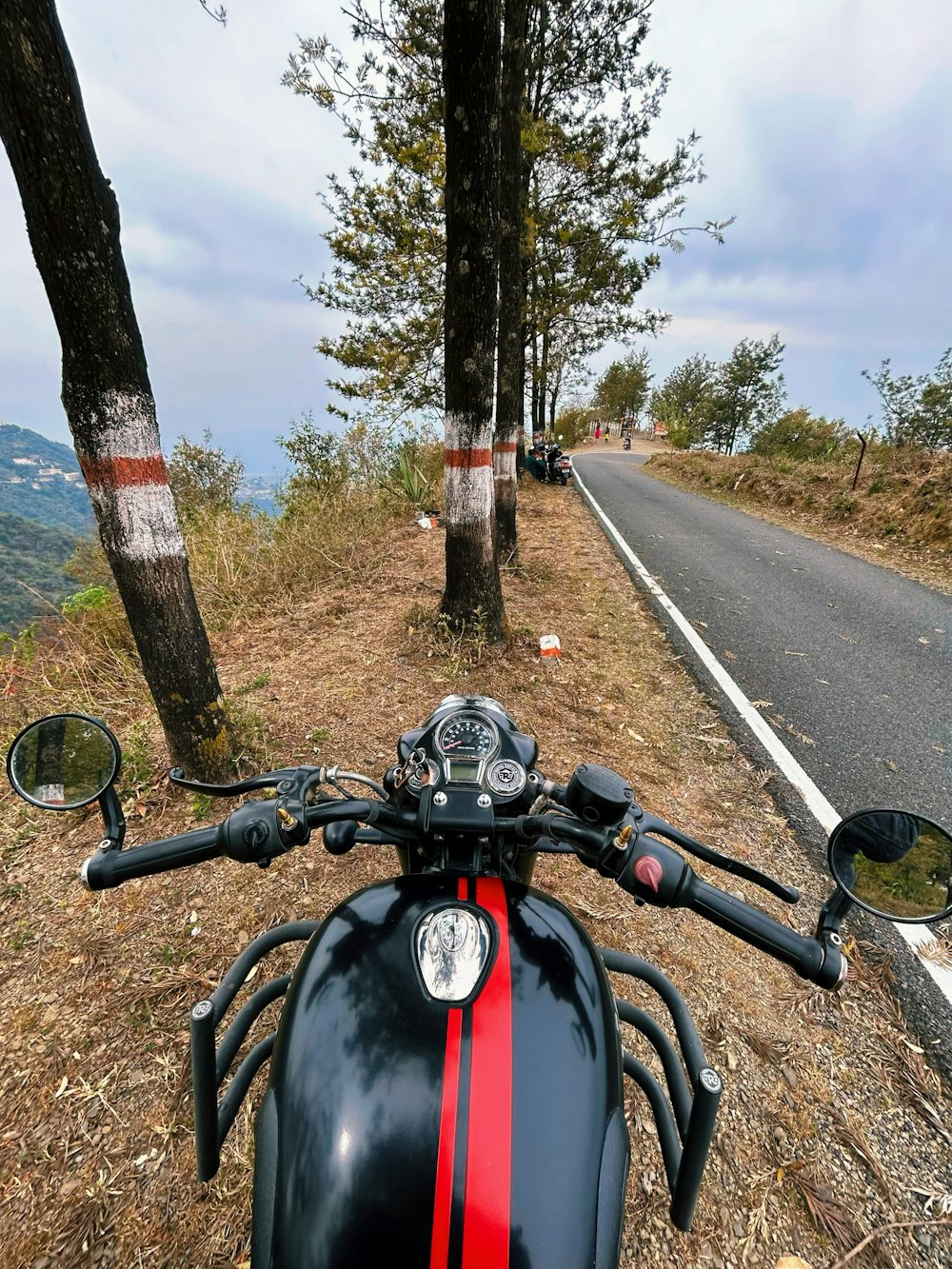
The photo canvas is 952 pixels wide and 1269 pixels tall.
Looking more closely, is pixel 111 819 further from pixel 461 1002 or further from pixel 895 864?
pixel 895 864

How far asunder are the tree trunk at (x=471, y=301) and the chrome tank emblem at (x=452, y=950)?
Answer: 130 inches

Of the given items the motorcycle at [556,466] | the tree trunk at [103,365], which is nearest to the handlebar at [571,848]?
the tree trunk at [103,365]

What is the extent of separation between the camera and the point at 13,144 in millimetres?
1716

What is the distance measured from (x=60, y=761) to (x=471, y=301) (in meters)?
3.38

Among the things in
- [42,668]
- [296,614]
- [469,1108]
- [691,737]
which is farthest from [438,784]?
[296,614]

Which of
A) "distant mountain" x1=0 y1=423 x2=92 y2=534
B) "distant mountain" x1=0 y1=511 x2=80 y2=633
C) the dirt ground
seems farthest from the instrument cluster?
"distant mountain" x1=0 y1=423 x2=92 y2=534

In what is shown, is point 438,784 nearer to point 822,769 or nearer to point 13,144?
point 13,144

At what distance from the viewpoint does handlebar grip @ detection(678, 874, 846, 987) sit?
875mm

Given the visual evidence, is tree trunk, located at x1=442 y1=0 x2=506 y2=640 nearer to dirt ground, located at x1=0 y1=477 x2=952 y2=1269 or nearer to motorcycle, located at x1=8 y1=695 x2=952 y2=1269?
dirt ground, located at x1=0 y1=477 x2=952 y2=1269

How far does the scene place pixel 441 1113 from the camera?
0.69 m

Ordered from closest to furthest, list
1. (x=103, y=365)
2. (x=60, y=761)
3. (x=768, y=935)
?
(x=768, y=935), (x=60, y=761), (x=103, y=365)

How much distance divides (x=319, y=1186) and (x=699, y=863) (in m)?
2.22

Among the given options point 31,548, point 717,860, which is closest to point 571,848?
point 717,860

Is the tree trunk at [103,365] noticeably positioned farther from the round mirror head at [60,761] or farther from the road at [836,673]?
the road at [836,673]
